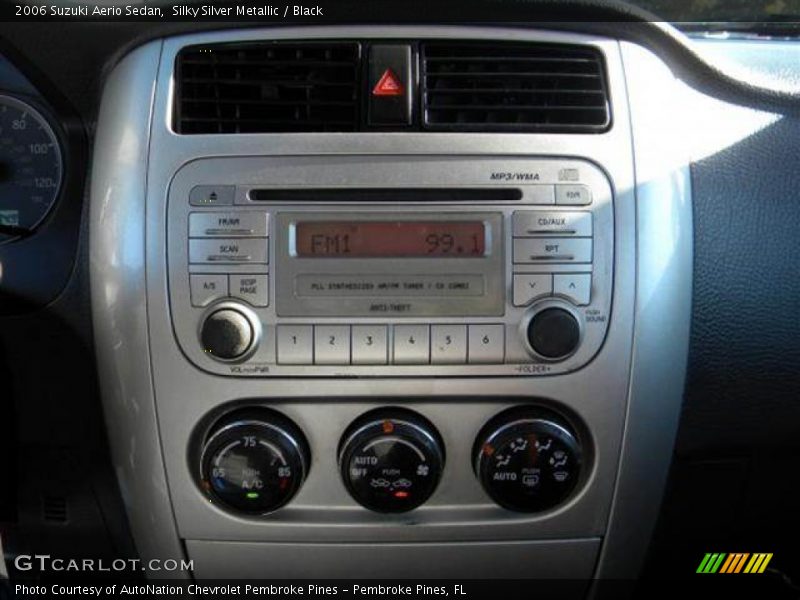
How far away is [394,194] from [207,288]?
1.12ft

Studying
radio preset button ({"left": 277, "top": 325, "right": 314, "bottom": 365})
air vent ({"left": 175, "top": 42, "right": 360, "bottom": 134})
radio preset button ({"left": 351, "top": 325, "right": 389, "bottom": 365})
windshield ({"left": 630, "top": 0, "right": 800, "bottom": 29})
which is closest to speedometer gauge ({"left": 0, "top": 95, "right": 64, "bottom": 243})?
air vent ({"left": 175, "top": 42, "right": 360, "bottom": 134})

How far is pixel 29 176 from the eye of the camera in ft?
5.46

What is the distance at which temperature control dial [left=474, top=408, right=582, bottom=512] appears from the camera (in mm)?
1529

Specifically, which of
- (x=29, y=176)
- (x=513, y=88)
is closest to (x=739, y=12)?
(x=513, y=88)

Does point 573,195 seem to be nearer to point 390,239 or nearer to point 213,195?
point 390,239

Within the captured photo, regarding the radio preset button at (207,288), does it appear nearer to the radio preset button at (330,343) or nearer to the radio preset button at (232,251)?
the radio preset button at (232,251)

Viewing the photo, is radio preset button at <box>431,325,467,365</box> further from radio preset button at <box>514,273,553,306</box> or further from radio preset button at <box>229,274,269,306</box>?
radio preset button at <box>229,274,269,306</box>

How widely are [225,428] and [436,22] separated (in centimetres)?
77

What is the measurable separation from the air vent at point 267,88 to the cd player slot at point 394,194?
0.11m

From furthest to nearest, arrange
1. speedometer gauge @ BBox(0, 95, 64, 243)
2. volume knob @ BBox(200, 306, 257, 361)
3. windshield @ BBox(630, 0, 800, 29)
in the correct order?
windshield @ BBox(630, 0, 800, 29), speedometer gauge @ BBox(0, 95, 64, 243), volume knob @ BBox(200, 306, 257, 361)

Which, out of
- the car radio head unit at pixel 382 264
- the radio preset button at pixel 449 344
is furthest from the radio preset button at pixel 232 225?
the radio preset button at pixel 449 344

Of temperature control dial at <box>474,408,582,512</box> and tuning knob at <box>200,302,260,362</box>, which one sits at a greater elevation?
tuning knob at <box>200,302,260,362</box>

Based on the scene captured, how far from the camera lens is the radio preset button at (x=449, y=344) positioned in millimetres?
1507

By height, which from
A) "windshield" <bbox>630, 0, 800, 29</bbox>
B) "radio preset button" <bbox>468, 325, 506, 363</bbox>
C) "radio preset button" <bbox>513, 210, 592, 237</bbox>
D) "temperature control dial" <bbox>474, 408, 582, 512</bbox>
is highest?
"windshield" <bbox>630, 0, 800, 29</bbox>
